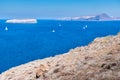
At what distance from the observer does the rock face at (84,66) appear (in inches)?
591

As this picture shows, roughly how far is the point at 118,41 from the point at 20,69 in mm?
6081

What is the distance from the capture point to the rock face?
15016mm

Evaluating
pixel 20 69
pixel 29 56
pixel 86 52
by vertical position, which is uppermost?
pixel 86 52

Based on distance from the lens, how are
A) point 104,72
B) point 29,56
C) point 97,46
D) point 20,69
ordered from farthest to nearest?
point 29,56 → point 20,69 → point 97,46 → point 104,72

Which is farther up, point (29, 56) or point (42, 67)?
point (42, 67)

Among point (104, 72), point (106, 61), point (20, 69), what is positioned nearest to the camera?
point (104, 72)

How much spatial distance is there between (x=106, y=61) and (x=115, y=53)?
962 millimetres

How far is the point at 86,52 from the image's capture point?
18953 mm

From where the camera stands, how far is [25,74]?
19328mm

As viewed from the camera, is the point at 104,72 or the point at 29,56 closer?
A: the point at 104,72

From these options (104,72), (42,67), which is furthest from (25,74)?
(104,72)

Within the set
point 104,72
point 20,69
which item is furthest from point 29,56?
point 104,72

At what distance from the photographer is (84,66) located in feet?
53.3

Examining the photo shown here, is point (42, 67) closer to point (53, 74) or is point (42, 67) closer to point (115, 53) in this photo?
point (53, 74)
